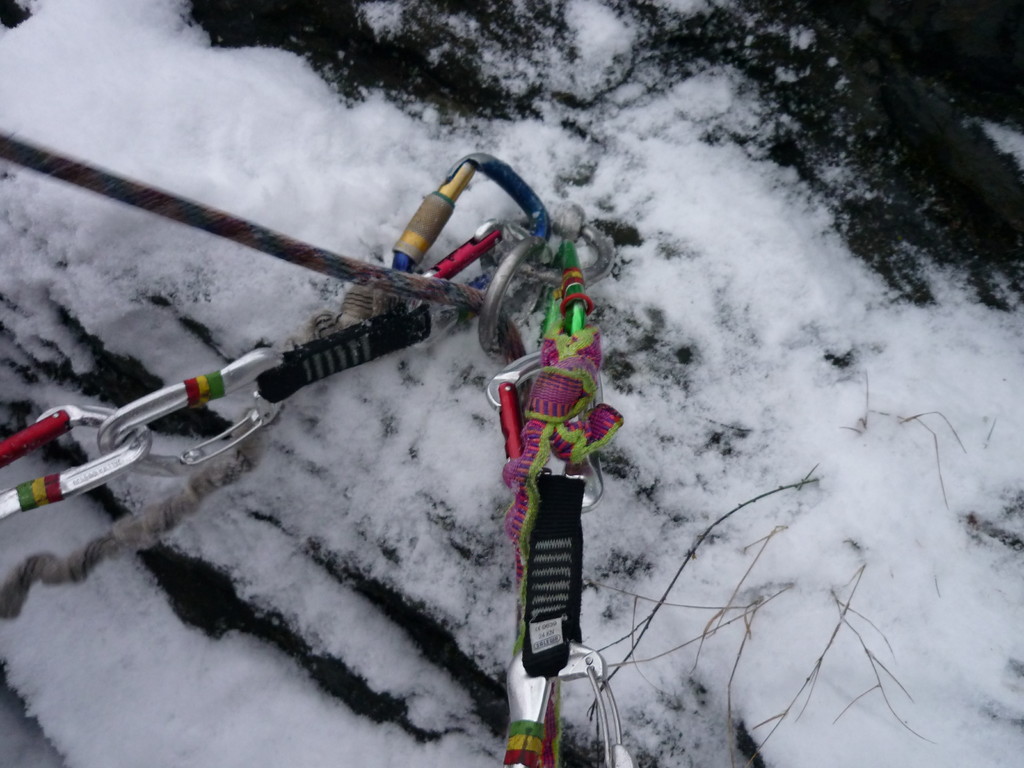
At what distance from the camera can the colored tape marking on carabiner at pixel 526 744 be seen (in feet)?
3.27

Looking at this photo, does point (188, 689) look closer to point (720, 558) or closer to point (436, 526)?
point (436, 526)

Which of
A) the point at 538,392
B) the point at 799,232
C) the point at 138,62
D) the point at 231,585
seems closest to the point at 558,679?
the point at 538,392

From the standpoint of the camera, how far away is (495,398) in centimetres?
130

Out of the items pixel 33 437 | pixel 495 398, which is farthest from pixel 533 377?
pixel 33 437

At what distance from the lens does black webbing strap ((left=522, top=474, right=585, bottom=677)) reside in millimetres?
1045

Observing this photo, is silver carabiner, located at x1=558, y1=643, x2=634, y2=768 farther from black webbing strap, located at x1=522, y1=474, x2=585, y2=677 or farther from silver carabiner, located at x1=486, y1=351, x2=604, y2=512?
silver carabiner, located at x1=486, y1=351, x2=604, y2=512

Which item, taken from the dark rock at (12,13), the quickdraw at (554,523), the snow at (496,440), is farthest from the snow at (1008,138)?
the dark rock at (12,13)

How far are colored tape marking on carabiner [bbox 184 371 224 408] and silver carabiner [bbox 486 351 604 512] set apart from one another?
505 millimetres

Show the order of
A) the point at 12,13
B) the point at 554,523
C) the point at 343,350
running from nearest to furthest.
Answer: the point at 554,523, the point at 343,350, the point at 12,13

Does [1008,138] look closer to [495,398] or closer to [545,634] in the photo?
[495,398]

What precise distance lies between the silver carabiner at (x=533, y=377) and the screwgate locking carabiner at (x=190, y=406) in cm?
43

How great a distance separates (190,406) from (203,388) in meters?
0.04

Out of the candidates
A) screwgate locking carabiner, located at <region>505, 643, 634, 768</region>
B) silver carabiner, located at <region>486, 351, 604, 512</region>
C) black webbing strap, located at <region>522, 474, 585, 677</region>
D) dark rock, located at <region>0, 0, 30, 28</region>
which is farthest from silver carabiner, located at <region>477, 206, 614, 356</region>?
dark rock, located at <region>0, 0, 30, 28</region>

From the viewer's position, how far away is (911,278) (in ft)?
4.95
